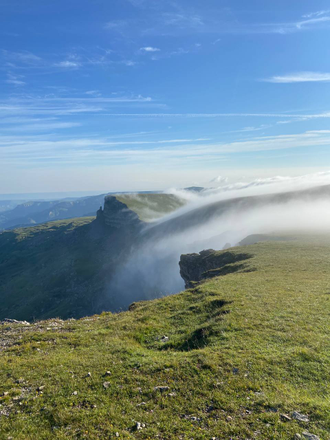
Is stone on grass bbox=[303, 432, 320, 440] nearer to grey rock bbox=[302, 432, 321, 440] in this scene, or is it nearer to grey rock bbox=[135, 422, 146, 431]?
grey rock bbox=[302, 432, 321, 440]

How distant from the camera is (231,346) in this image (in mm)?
15797

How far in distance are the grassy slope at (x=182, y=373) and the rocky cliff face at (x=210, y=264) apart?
2116cm

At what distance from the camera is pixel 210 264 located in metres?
60.7

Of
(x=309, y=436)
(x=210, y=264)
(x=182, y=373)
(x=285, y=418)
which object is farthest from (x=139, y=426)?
(x=210, y=264)

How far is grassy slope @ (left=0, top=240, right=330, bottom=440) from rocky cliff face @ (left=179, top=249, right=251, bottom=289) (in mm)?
21161

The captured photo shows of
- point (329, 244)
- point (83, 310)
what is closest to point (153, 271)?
point (83, 310)

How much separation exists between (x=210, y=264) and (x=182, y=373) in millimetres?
48569

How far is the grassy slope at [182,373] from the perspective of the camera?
10.0 metres

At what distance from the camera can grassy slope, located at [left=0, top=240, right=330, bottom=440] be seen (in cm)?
1003

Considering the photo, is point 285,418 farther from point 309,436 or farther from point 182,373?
point 182,373

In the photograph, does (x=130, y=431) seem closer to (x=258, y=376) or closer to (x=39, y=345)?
(x=258, y=376)

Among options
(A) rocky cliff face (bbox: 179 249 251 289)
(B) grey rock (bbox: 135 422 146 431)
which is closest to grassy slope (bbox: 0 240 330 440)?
(B) grey rock (bbox: 135 422 146 431)

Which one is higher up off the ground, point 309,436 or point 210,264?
point 309,436

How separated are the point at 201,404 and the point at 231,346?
543 cm
